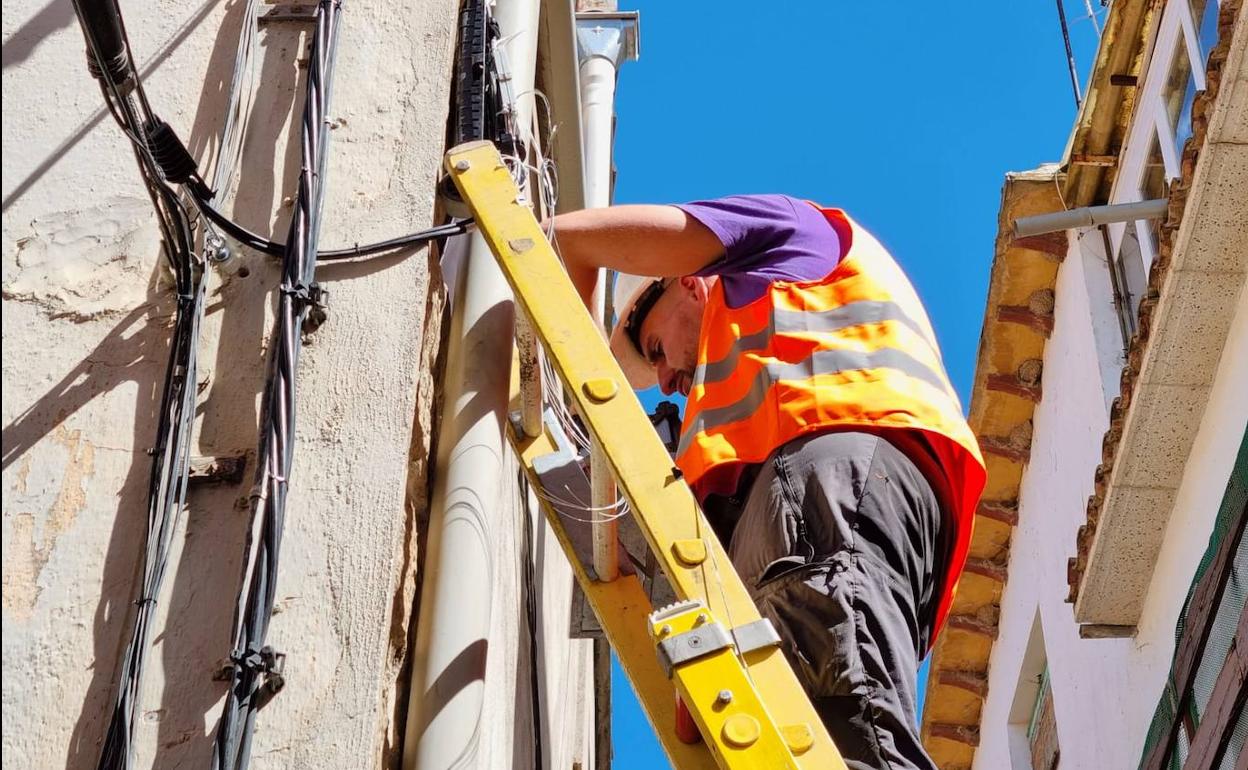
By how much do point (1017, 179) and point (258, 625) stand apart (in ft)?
39.1

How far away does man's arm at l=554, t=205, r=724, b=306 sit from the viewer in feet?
12.9

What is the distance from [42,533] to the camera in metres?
3.06

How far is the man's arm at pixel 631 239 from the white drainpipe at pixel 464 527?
0.81ft

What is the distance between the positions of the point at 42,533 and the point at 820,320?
1845 millimetres

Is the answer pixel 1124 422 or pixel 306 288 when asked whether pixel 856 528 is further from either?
pixel 1124 422

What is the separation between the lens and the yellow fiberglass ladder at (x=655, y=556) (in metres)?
2.74

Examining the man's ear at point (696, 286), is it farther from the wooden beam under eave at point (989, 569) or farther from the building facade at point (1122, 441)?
the wooden beam under eave at point (989, 569)

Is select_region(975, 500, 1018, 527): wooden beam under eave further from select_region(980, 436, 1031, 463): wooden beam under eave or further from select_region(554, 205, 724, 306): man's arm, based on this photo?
select_region(554, 205, 724, 306): man's arm

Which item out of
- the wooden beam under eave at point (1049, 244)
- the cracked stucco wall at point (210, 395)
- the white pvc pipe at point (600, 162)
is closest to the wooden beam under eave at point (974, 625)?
the wooden beam under eave at point (1049, 244)

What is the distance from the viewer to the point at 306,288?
3.24 m

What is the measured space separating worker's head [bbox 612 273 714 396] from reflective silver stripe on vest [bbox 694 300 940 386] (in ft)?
1.88

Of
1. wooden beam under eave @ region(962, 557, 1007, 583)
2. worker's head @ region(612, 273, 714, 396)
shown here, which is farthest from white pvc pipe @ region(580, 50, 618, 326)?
wooden beam under eave @ region(962, 557, 1007, 583)

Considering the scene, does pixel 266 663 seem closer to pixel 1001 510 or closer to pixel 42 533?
pixel 42 533

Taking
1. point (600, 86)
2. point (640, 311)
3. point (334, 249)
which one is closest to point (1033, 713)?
point (600, 86)
